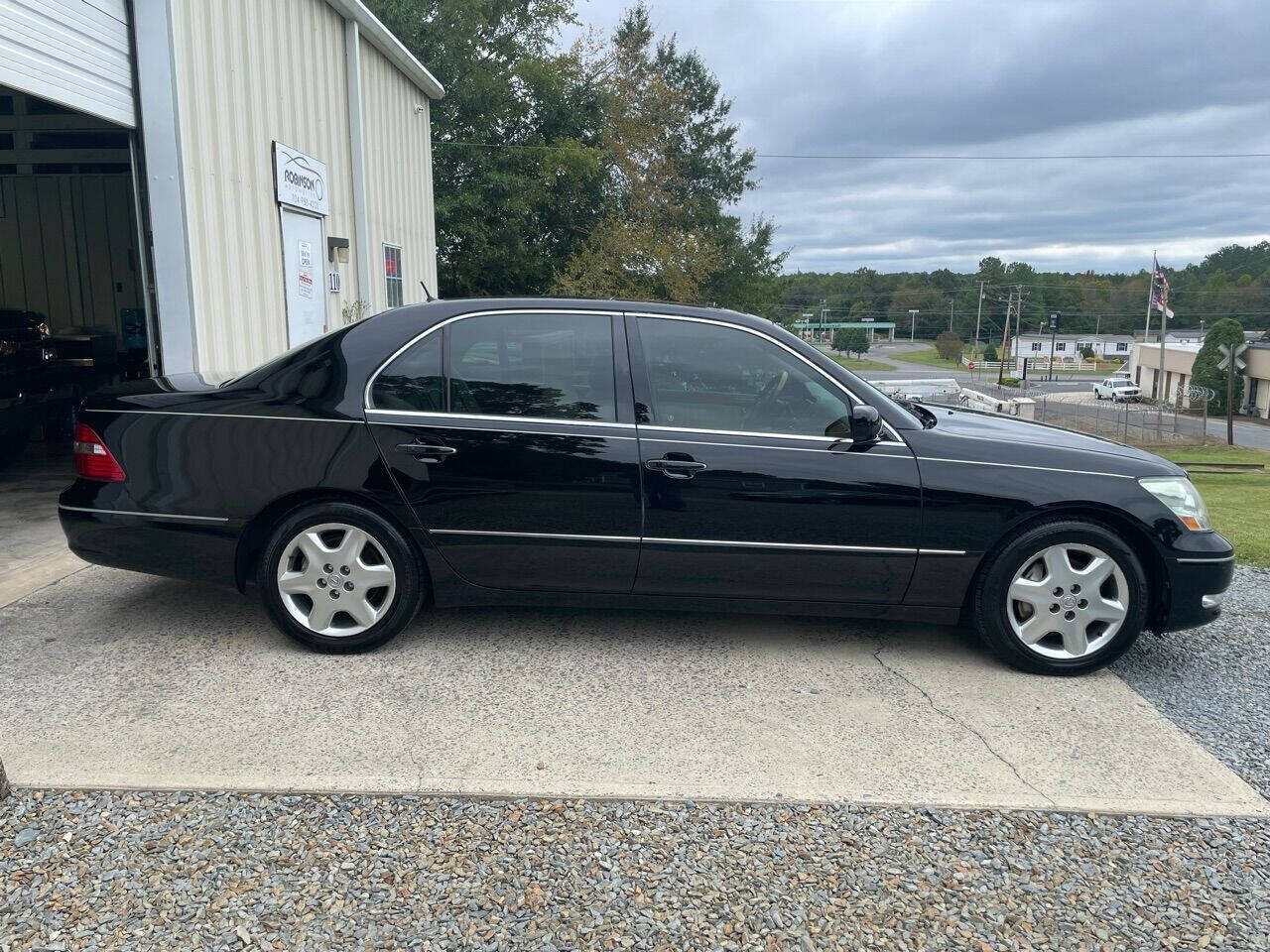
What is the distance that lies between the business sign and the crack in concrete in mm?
7287

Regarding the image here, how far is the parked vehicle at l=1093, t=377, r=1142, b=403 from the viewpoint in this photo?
68.1 meters

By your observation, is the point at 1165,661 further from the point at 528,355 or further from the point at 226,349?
the point at 226,349

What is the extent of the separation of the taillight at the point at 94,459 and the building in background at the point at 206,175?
1964 mm

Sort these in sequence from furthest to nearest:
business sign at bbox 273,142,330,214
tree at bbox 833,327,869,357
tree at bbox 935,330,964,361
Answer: tree at bbox 935,330,964,361
tree at bbox 833,327,869,357
business sign at bbox 273,142,330,214

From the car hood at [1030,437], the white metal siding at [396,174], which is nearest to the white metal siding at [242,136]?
the white metal siding at [396,174]

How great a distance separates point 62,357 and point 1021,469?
1039 centimetres

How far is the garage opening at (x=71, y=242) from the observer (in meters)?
10.8

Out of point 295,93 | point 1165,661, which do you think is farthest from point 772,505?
point 295,93

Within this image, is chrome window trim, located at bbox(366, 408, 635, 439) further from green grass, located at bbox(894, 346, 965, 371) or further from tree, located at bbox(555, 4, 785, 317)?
green grass, located at bbox(894, 346, 965, 371)

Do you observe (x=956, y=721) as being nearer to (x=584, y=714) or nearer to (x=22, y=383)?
(x=584, y=714)

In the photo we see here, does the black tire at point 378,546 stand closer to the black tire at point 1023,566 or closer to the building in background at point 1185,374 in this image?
the black tire at point 1023,566

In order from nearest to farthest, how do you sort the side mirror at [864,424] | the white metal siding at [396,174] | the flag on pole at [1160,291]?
the side mirror at [864,424], the white metal siding at [396,174], the flag on pole at [1160,291]

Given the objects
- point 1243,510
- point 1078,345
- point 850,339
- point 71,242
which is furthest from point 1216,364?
point 1078,345

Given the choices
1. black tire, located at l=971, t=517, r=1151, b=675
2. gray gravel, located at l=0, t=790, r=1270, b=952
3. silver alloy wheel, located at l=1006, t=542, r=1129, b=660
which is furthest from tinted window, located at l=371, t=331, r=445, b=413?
silver alloy wheel, located at l=1006, t=542, r=1129, b=660
